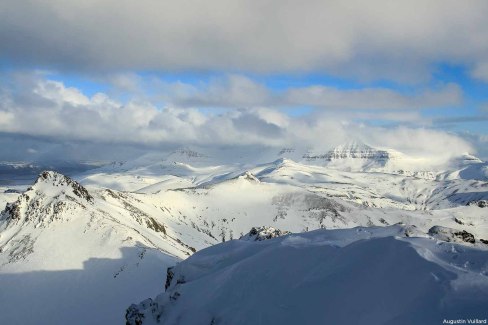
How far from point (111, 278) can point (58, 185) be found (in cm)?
4600

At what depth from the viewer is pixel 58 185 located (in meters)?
121

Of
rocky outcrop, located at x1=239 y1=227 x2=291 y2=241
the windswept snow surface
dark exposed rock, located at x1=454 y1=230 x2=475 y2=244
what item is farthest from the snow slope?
dark exposed rock, located at x1=454 y1=230 x2=475 y2=244

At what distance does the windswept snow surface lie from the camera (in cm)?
2417

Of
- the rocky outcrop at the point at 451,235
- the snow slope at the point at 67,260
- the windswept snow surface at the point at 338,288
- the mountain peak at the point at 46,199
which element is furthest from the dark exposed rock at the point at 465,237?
the mountain peak at the point at 46,199

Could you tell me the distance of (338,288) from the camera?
28.5 metres

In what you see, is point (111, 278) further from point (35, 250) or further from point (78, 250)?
point (35, 250)

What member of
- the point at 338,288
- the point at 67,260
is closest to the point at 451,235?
the point at 338,288

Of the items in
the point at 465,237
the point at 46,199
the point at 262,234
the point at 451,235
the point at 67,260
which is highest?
the point at 46,199

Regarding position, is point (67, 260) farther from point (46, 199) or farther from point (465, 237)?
point (465, 237)

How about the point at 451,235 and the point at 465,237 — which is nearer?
the point at 451,235

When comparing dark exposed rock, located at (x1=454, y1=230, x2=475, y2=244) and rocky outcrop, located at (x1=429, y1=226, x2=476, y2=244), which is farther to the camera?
dark exposed rock, located at (x1=454, y1=230, x2=475, y2=244)

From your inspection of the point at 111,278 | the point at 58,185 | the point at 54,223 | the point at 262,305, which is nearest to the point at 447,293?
the point at 262,305

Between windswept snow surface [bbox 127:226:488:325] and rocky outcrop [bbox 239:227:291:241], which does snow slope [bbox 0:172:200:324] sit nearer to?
rocky outcrop [bbox 239:227:291:241]

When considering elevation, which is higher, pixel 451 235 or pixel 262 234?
pixel 451 235
